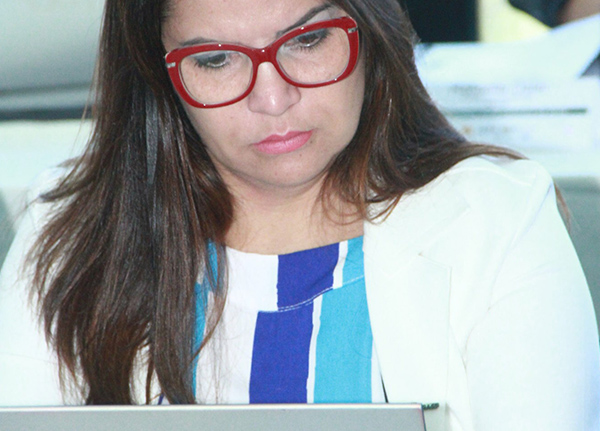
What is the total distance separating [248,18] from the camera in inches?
41.2

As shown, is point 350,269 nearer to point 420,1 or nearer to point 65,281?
point 65,281

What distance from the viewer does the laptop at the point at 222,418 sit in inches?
22.6

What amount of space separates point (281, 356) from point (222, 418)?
61cm

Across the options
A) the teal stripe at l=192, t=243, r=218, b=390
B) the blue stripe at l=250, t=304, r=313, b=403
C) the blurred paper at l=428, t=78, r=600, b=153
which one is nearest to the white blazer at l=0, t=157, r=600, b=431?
the blue stripe at l=250, t=304, r=313, b=403

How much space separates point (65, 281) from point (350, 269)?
1.61 feet

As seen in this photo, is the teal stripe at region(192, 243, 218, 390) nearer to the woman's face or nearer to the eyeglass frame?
the woman's face

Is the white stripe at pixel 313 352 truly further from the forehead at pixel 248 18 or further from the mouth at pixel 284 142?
the forehead at pixel 248 18

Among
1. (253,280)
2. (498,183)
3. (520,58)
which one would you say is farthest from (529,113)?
(253,280)

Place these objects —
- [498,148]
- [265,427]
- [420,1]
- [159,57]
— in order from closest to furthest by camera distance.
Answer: [265,427], [159,57], [498,148], [420,1]

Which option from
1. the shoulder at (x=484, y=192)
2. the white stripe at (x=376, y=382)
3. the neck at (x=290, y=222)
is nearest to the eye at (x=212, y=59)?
the neck at (x=290, y=222)

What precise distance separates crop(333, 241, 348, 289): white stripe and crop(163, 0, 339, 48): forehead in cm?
38

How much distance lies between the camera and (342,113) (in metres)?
1.14

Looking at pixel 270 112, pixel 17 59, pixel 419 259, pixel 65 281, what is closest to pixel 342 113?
pixel 270 112

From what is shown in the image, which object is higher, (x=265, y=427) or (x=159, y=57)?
(x=159, y=57)
